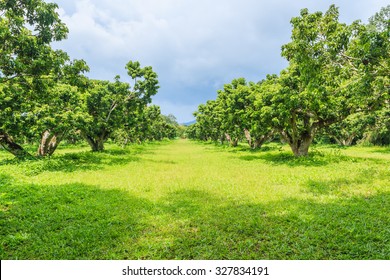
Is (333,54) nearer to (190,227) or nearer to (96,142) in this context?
(190,227)

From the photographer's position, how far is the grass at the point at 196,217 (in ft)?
19.8

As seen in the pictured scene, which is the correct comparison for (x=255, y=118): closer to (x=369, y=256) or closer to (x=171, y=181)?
(x=171, y=181)

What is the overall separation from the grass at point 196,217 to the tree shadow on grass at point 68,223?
0.09 ft

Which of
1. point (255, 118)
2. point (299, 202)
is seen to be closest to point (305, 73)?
point (299, 202)

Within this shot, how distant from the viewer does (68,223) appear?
25.5ft

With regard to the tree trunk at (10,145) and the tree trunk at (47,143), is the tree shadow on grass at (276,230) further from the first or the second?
the tree trunk at (47,143)

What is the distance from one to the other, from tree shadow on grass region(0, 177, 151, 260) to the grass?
3cm

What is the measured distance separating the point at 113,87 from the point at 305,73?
2290 cm

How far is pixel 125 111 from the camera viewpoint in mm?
31500

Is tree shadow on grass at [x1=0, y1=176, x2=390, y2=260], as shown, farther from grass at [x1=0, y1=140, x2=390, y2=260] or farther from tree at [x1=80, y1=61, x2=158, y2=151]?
tree at [x1=80, y1=61, x2=158, y2=151]

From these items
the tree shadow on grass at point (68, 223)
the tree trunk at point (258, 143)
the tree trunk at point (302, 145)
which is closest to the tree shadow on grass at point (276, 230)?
the tree shadow on grass at point (68, 223)

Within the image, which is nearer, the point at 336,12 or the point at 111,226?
the point at 111,226

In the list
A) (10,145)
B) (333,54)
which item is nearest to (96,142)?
(10,145)

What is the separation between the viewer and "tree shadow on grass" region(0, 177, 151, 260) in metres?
6.06
